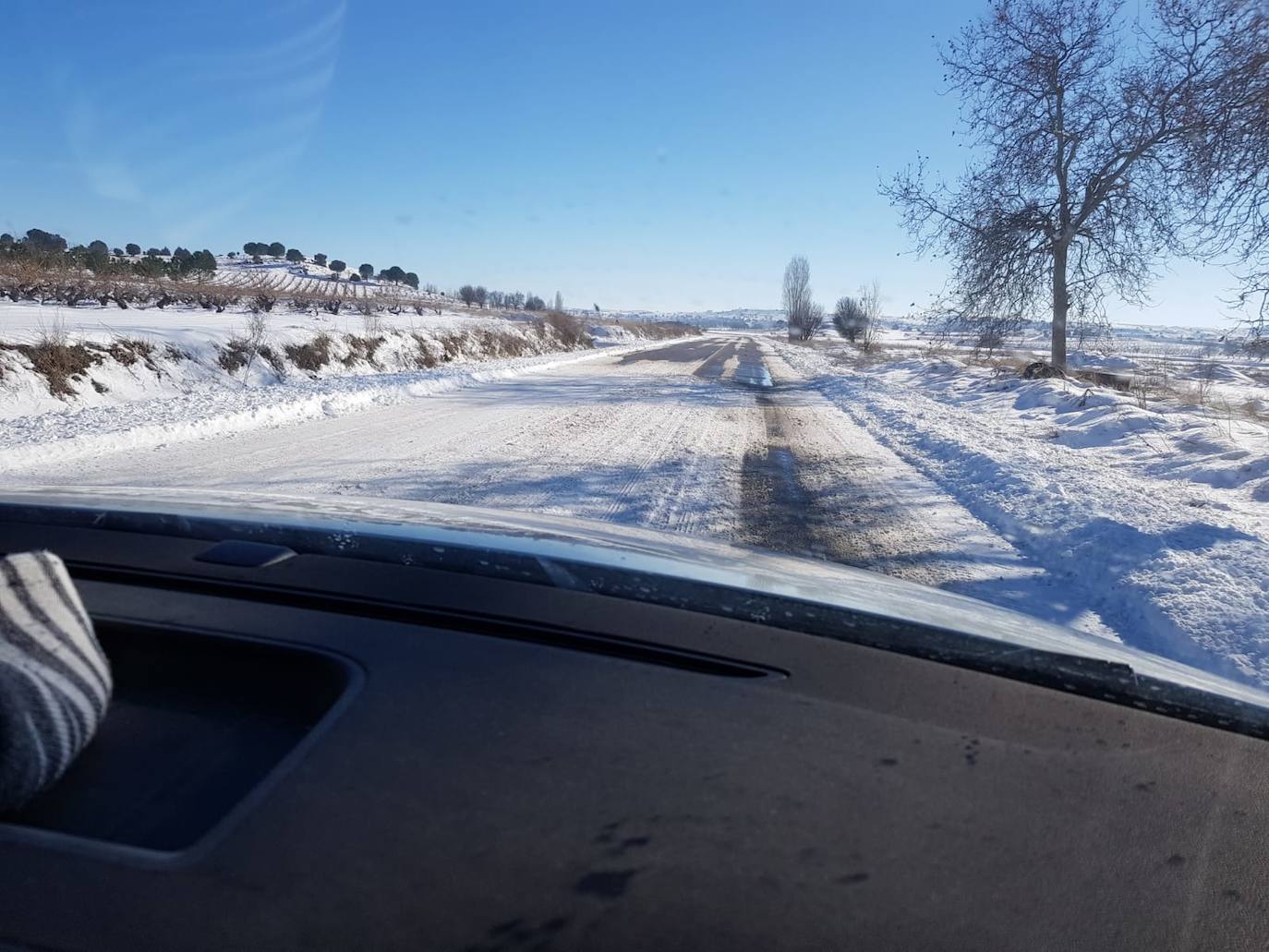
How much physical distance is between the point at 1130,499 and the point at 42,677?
29.0ft

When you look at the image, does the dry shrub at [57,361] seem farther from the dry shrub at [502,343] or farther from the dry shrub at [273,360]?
the dry shrub at [502,343]

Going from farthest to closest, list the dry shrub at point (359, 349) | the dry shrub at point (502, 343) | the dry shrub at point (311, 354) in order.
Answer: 1. the dry shrub at point (502, 343)
2. the dry shrub at point (359, 349)
3. the dry shrub at point (311, 354)

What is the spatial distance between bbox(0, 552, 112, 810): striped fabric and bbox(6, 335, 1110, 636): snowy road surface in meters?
5.08

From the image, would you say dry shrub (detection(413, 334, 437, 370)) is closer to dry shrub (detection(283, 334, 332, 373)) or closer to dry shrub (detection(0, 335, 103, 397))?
dry shrub (detection(283, 334, 332, 373))

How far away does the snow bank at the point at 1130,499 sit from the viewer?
5.24m

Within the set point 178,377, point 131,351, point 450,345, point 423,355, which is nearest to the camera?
point 131,351

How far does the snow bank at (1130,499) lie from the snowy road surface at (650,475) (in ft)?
1.14

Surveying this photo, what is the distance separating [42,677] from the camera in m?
1.41

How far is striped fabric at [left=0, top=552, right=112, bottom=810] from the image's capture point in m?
1.30

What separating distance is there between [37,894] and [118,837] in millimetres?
141

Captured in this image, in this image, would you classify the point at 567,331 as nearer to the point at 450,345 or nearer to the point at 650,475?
the point at 450,345

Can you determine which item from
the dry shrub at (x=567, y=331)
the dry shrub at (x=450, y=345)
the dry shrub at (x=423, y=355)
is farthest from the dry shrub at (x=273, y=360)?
the dry shrub at (x=567, y=331)

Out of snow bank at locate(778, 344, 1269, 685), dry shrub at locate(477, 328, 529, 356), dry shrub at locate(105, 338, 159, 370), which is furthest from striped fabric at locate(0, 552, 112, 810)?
dry shrub at locate(477, 328, 529, 356)

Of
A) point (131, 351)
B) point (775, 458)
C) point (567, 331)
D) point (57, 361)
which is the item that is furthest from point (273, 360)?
point (567, 331)
